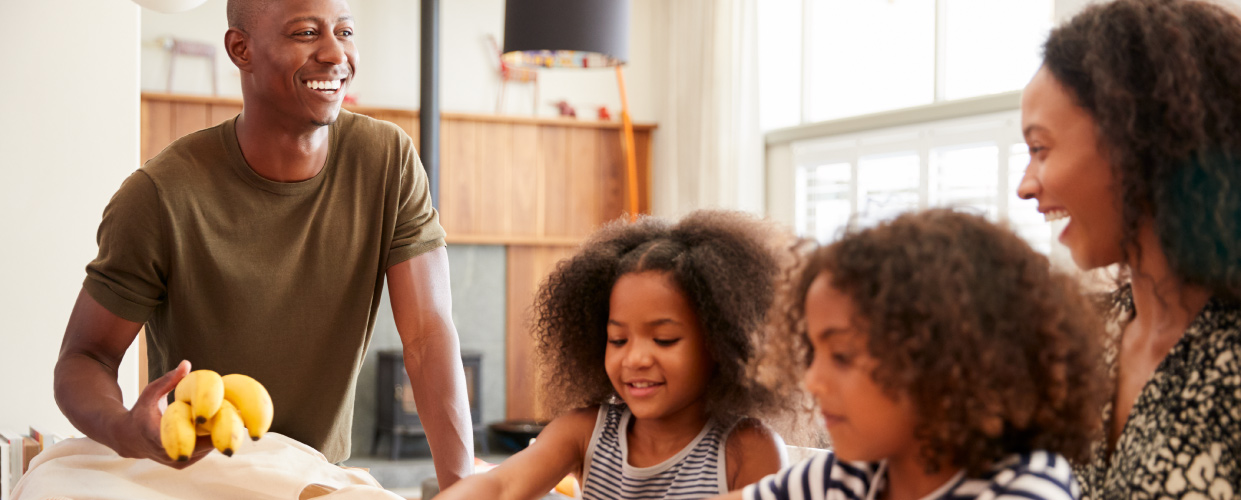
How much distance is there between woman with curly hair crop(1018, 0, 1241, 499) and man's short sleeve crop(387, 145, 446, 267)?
99 centimetres

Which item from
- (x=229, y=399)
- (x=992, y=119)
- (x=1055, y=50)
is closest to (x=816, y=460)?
(x=1055, y=50)

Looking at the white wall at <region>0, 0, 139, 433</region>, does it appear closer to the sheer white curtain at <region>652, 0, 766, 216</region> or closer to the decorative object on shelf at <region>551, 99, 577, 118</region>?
the sheer white curtain at <region>652, 0, 766, 216</region>

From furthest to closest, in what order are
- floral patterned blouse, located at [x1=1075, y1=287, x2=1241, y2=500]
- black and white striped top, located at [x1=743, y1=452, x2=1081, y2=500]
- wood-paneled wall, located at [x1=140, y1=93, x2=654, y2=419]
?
wood-paneled wall, located at [x1=140, y1=93, x2=654, y2=419]
floral patterned blouse, located at [x1=1075, y1=287, x2=1241, y2=500]
black and white striped top, located at [x1=743, y1=452, x2=1081, y2=500]

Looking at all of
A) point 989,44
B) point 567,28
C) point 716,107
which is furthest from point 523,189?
point 989,44

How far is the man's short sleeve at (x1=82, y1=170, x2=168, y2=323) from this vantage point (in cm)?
154

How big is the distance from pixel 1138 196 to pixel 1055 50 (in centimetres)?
17

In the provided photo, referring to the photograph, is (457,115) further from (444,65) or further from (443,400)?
(443,400)

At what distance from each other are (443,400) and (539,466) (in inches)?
16.2

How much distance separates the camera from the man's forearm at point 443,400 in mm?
1681

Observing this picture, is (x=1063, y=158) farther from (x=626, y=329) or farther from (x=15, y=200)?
(x=15, y=200)

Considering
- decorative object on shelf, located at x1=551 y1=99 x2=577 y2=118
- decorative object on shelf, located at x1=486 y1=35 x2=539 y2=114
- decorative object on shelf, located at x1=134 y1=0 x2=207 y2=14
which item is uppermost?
decorative object on shelf, located at x1=486 y1=35 x2=539 y2=114

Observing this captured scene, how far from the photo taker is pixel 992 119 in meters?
5.30

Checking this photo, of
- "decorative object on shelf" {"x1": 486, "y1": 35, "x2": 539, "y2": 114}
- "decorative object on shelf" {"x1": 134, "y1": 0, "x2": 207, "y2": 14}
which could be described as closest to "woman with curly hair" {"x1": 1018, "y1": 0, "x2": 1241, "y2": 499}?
"decorative object on shelf" {"x1": 134, "y1": 0, "x2": 207, "y2": 14}

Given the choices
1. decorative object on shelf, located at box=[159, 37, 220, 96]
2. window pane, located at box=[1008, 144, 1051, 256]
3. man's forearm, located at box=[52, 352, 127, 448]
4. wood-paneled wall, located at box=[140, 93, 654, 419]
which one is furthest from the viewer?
wood-paneled wall, located at box=[140, 93, 654, 419]
